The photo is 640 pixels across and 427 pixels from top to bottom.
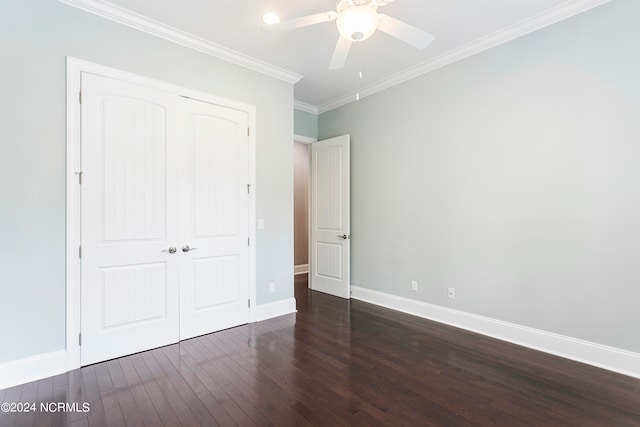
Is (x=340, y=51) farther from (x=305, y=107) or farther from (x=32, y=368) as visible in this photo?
(x=32, y=368)

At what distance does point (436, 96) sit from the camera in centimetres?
364

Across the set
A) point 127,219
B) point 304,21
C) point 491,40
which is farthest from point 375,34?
point 127,219

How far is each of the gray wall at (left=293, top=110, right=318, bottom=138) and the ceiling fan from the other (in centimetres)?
302

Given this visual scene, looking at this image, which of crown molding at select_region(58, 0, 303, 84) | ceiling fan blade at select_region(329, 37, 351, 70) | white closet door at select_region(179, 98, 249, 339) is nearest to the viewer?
ceiling fan blade at select_region(329, 37, 351, 70)

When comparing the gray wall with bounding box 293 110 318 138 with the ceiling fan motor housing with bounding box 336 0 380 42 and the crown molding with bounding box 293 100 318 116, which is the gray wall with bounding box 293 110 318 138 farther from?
the ceiling fan motor housing with bounding box 336 0 380 42

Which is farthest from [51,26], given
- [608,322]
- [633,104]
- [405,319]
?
[608,322]

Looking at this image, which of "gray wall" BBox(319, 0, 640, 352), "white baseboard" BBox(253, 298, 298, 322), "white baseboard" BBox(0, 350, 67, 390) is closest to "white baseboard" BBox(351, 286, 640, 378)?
"gray wall" BBox(319, 0, 640, 352)

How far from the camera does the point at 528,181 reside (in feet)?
9.62

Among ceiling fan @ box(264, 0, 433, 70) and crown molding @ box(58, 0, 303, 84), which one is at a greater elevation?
crown molding @ box(58, 0, 303, 84)

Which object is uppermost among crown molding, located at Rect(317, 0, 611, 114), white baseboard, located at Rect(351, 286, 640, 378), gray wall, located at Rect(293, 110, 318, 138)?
crown molding, located at Rect(317, 0, 611, 114)

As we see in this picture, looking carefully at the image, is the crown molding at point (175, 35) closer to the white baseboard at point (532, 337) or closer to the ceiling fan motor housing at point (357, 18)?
the ceiling fan motor housing at point (357, 18)

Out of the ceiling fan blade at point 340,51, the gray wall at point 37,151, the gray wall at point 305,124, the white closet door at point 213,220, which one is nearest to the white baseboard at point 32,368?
the gray wall at point 37,151

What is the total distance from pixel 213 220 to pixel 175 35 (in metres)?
1.88

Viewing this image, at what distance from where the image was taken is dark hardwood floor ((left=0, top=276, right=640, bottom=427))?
1910 millimetres
